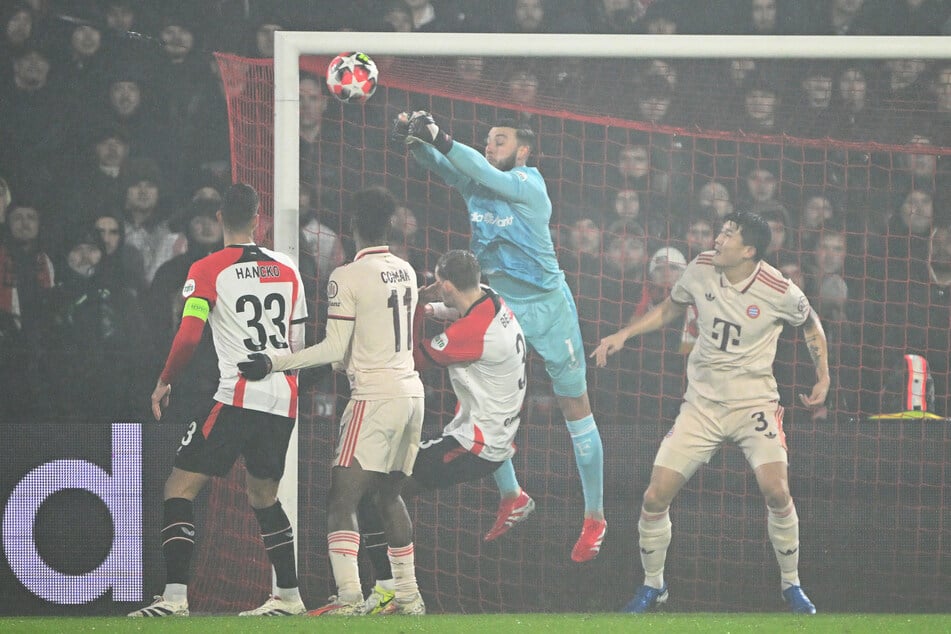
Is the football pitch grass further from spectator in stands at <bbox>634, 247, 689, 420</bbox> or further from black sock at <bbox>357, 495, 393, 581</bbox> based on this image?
spectator in stands at <bbox>634, 247, 689, 420</bbox>

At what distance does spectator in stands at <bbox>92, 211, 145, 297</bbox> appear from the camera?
16.3ft

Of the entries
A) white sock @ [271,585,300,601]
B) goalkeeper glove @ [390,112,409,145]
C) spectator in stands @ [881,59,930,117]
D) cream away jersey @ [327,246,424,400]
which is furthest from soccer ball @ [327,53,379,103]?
spectator in stands @ [881,59,930,117]

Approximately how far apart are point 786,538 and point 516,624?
1.23 m

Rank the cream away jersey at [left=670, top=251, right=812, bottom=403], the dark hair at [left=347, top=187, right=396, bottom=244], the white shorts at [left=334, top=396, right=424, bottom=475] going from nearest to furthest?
the white shorts at [left=334, top=396, right=424, bottom=475] < the dark hair at [left=347, top=187, right=396, bottom=244] < the cream away jersey at [left=670, top=251, right=812, bottom=403]

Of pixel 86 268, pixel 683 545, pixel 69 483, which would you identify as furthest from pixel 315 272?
pixel 683 545

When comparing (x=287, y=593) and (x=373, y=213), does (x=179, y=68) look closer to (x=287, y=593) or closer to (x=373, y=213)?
(x=373, y=213)

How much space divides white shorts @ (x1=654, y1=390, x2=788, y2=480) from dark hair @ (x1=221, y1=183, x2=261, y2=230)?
6.55ft

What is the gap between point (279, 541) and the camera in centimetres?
477

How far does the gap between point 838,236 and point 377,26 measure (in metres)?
2.17

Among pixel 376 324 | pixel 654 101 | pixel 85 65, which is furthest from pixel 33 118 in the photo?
pixel 654 101

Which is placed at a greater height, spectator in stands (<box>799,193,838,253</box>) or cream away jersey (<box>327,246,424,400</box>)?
spectator in stands (<box>799,193,838,253</box>)

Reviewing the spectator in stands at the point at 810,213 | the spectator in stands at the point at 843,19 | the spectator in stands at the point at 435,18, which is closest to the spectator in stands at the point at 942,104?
the spectator in stands at the point at 843,19

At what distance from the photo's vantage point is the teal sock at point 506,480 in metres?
4.95

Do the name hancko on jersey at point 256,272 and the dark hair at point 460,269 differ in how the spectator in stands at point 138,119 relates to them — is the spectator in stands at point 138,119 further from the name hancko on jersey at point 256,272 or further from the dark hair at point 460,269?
the dark hair at point 460,269
